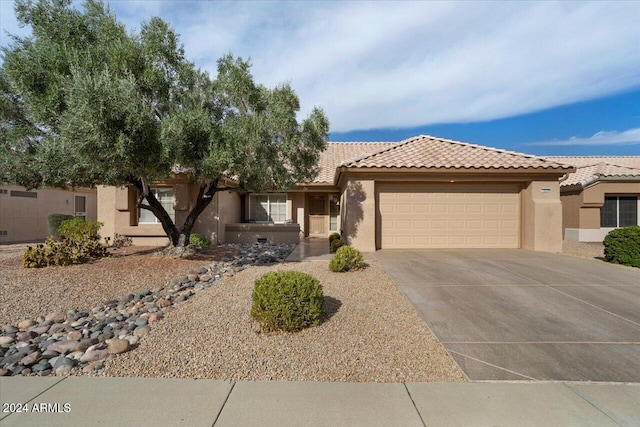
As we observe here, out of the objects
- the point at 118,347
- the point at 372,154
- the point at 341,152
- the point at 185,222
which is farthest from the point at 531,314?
the point at 341,152

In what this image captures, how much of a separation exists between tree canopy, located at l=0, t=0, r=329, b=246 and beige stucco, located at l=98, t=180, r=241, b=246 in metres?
4.25

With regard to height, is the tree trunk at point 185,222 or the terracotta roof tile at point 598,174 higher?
the terracotta roof tile at point 598,174

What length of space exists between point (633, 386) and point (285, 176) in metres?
7.96

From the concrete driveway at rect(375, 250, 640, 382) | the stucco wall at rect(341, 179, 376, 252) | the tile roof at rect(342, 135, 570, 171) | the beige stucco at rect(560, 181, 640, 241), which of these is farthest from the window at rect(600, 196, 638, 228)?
the stucco wall at rect(341, 179, 376, 252)

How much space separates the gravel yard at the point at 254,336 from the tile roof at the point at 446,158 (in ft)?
18.0

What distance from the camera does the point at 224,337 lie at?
4.64 meters

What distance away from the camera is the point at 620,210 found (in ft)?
56.0

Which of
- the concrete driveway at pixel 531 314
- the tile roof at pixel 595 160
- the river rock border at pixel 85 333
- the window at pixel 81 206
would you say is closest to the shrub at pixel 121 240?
the river rock border at pixel 85 333

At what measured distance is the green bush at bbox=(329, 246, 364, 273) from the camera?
8.22 m

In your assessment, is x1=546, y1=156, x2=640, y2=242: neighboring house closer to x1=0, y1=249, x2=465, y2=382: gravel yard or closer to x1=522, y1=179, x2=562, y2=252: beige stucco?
x1=522, y1=179, x2=562, y2=252: beige stucco

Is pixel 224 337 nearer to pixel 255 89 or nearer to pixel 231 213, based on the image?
pixel 255 89

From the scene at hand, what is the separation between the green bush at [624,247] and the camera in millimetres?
9227

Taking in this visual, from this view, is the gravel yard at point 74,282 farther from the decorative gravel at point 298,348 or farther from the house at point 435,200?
the house at point 435,200

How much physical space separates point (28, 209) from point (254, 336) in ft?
66.2
